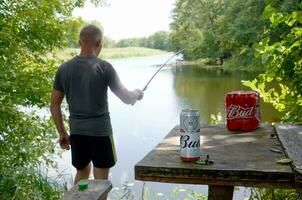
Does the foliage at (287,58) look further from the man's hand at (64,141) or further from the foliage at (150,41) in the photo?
the foliage at (150,41)

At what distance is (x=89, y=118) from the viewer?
2826 millimetres

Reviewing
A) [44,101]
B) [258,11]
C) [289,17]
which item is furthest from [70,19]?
[258,11]

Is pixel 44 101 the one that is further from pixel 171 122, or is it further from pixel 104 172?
pixel 171 122

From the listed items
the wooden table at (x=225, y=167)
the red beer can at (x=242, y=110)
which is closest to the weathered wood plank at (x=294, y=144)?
the wooden table at (x=225, y=167)

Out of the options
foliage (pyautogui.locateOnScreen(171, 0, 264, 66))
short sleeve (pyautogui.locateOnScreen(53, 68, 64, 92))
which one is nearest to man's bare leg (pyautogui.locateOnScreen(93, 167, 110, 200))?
short sleeve (pyautogui.locateOnScreen(53, 68, 64, 92))

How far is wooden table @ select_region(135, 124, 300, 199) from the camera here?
4.76 ft

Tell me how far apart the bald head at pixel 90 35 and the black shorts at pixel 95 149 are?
655 mm

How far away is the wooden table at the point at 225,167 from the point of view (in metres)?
1.45

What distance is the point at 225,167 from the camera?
1514 millimetres

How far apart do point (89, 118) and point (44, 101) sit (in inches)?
88.6

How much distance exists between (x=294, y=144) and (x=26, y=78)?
3.52 meters

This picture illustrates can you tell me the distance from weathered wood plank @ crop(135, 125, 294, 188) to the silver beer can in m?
0.03

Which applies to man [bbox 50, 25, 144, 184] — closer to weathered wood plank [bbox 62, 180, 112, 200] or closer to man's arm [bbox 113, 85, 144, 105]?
man's arm [bbox 113, 85, 144, 105]

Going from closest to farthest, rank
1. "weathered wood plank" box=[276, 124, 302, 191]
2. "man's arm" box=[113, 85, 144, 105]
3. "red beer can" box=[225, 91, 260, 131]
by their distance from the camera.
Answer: "weathered wood plank" box=[276, 124, 302, 191] → "red beer can" box=[225, 91, 260, 131] → "man's arm" box=[113, 85, 144, 105]
